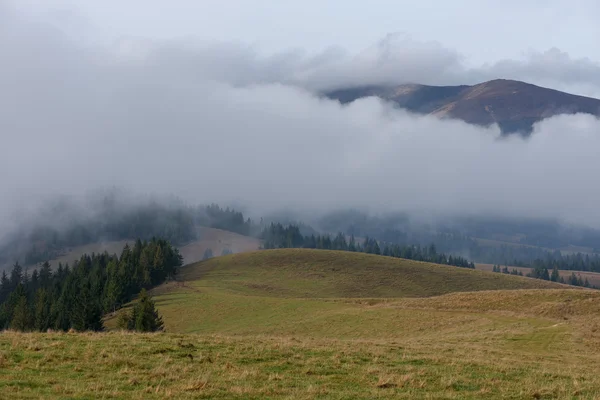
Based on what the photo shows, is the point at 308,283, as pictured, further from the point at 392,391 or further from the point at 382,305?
the point at 392,391

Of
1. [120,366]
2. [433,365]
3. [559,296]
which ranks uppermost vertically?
[120,366]

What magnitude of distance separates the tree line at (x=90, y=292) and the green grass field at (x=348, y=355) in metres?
20.2

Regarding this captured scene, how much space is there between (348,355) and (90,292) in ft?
268

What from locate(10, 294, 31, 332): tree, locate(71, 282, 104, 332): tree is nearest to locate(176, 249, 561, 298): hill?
locate(71, 282, 104, 332): tree

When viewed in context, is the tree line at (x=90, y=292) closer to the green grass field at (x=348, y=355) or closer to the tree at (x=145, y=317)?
the tree at (x=145, y=317)

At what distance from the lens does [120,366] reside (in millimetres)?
18938

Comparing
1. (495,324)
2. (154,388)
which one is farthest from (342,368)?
(495,324)

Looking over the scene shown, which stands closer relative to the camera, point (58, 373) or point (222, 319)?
point (58, 373)

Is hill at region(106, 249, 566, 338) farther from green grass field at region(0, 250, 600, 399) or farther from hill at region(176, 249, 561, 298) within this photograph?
green grass field at region(0, 250, 600, 399)

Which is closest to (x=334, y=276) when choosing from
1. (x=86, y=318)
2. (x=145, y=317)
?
(x=86, y=318)

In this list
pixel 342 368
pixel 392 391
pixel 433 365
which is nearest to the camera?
pixel 392 391

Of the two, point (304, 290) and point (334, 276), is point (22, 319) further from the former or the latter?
point (334, 276)

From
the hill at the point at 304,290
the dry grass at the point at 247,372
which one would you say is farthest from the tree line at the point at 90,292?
the dry grass at the point at 247,372

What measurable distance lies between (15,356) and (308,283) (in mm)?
92914
